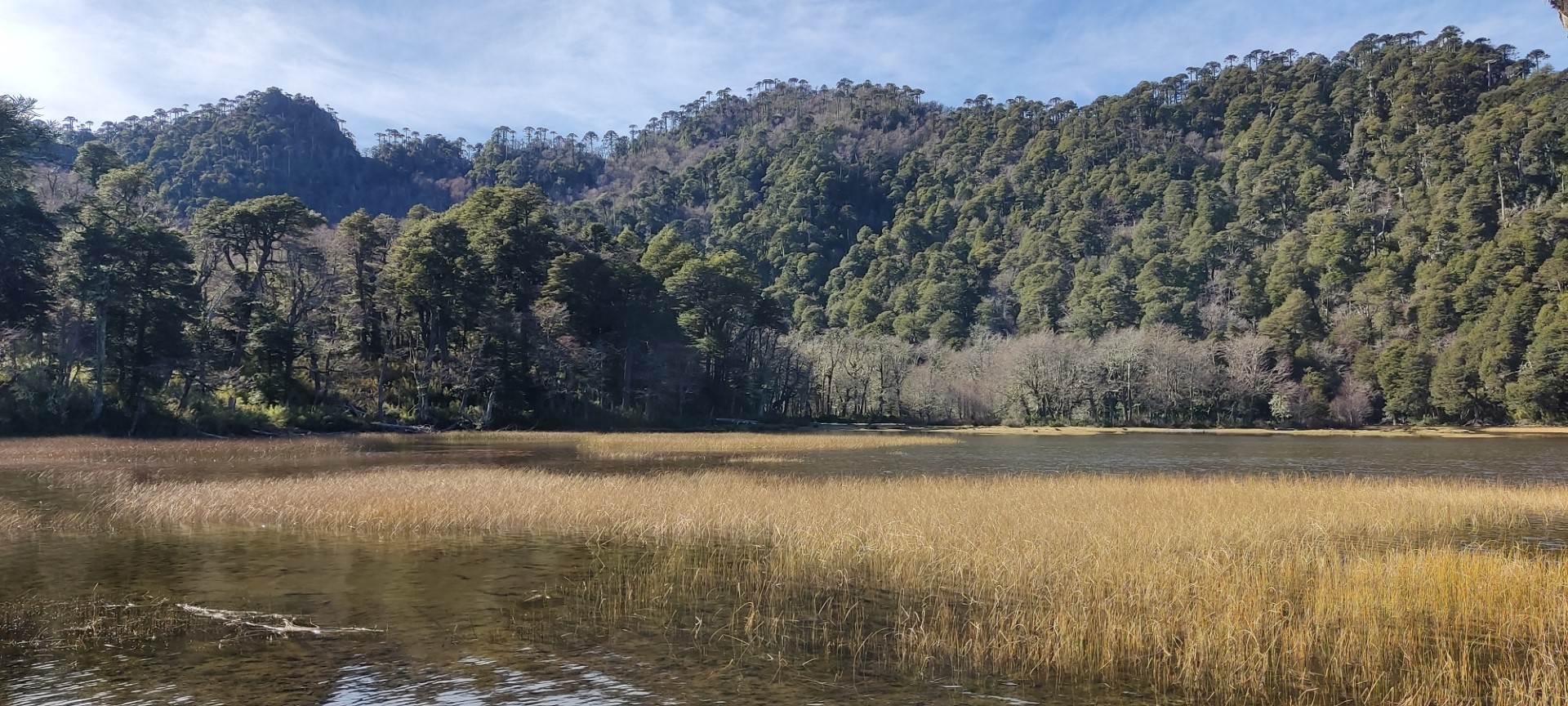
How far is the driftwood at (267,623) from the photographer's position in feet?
34.4

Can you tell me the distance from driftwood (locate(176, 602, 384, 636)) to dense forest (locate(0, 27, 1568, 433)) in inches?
1759

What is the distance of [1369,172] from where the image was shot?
13312 centimetres

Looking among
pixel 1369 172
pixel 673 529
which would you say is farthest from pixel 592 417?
pixel 1369 172

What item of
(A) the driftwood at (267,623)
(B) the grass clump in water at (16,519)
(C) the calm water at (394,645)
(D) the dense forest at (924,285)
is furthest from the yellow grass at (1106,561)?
(D) the dense forest at (924,285)

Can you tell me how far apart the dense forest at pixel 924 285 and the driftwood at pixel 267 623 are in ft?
147

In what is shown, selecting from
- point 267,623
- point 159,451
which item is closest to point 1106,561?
point 267,623

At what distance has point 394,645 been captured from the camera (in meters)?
10.1

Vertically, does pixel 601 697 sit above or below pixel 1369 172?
below

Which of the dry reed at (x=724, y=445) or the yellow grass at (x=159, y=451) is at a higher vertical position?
the yellow grass at (x=159, y=451)

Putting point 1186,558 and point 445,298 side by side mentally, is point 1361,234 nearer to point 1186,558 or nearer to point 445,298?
point 445,298

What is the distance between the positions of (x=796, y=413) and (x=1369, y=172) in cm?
10162

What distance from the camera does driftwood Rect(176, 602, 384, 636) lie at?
413 inches

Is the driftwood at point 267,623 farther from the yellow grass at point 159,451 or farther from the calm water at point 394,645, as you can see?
the yellow grass at point 159,451

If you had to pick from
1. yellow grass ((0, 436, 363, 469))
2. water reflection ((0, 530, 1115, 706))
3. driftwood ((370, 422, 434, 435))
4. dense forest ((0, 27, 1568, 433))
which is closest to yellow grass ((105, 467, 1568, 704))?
water reflection ((0, 530, 1115, 706))
